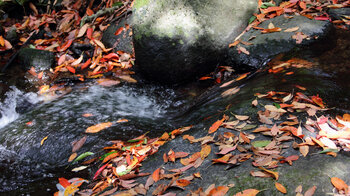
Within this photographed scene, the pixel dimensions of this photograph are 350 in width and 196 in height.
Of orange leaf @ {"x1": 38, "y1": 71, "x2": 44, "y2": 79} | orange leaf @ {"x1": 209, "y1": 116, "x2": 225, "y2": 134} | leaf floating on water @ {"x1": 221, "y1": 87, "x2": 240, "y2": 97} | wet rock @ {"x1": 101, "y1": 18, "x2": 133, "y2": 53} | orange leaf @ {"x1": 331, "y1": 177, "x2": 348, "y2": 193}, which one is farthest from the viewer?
wet rock @ {"x1": 101, "y1": 18, "x2": 133, "y2": 53}

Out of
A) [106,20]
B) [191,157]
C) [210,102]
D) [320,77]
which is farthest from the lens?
[106,20]

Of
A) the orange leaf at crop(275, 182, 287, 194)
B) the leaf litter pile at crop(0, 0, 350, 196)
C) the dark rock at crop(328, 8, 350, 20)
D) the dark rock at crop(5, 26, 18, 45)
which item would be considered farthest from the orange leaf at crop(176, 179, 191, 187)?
the dark rock at crop(5, 26, 18, 45)

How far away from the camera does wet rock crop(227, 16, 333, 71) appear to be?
357 cm

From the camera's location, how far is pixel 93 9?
230 inches

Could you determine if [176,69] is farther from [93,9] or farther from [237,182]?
[93,9]

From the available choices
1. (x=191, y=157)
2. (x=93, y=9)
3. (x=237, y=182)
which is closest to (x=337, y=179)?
(x=237, y=182)

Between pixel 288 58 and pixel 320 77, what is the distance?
679 millimetres

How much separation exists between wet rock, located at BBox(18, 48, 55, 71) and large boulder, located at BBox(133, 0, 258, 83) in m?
2.06

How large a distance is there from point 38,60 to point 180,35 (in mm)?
2950

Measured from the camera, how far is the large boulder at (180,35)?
12.0ft

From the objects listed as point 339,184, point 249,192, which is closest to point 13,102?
point 249,192

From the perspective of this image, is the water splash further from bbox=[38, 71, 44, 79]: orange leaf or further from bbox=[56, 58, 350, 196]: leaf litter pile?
bbox=[56, 58, 350, 196]: leaf litter pile

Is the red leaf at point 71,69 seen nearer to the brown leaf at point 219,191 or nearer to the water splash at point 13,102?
the water splash at point 13,102

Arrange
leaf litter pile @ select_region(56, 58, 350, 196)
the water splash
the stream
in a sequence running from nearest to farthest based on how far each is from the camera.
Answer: leaf litter pile @ select_region(56, 58, 350, 196), the stream, the water splash
